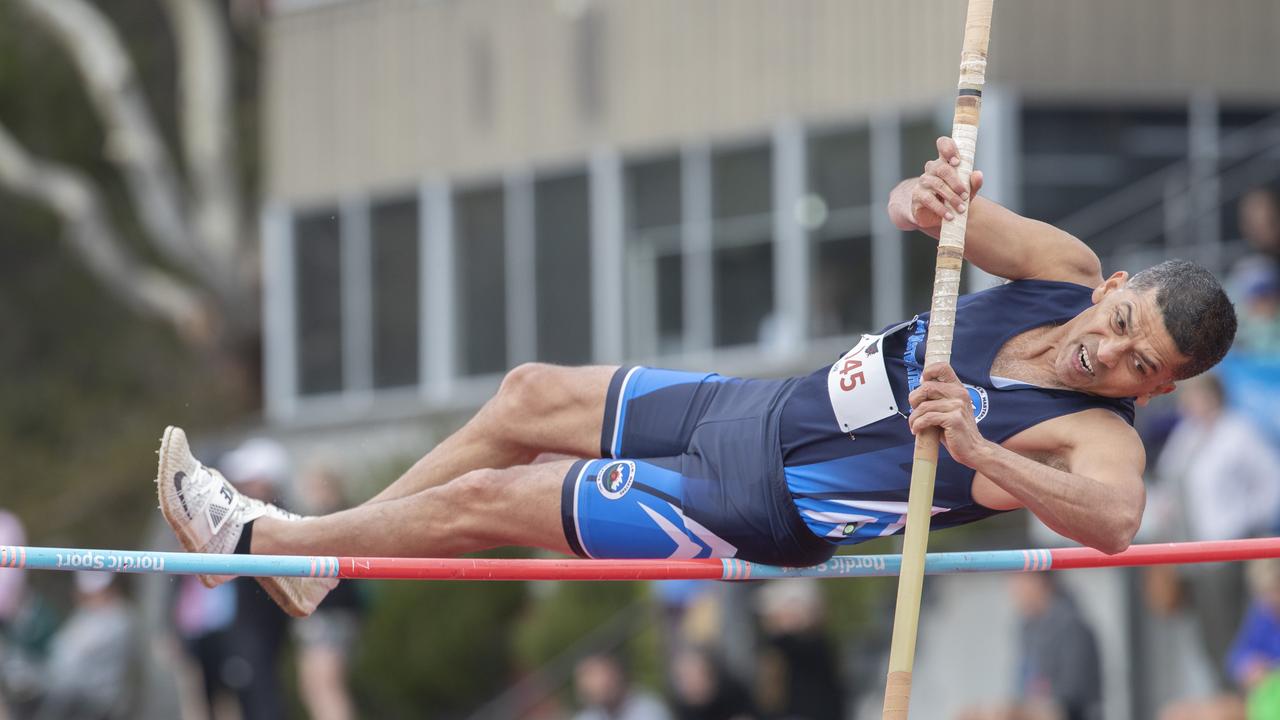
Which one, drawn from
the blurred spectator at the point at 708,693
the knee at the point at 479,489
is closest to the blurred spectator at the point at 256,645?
the blurred spectator at the point at 708,693

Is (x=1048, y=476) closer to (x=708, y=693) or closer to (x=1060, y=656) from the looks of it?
(x=1060, y=656)

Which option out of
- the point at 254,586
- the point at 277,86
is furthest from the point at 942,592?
the point at 277,86

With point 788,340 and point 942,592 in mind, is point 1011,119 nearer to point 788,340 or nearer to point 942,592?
point 788,340

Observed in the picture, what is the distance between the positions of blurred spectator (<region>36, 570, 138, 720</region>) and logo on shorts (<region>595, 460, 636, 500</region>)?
27.3ft

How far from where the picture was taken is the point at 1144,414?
1137cm

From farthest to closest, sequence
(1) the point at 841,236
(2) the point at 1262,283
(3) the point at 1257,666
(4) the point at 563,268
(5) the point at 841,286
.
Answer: (4) the point at 563,268, (1) the point at 841,236, (5) the point at 841,286, (2) the point at 1262,283, (3) the point at 1257,666

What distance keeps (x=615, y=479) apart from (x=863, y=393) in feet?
2.48

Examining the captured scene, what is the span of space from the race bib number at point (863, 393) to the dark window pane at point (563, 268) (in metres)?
13.4

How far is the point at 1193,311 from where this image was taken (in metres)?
5.47

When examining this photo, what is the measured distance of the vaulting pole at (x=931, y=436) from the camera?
5379 mm

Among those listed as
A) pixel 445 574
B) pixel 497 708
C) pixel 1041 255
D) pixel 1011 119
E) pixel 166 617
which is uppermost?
pixel 1011 119

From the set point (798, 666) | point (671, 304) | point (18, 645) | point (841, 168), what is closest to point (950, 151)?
point (798, 666)

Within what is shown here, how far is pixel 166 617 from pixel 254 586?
1.77 metres

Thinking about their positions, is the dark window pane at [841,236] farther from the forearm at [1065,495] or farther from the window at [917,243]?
the forearm at [1065,495]
